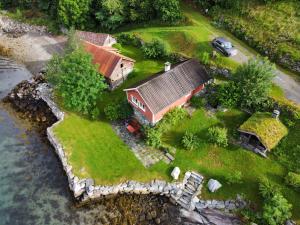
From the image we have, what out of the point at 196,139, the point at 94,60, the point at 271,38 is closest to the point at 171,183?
the point at 196,139

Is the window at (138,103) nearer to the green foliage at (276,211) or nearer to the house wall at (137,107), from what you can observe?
the house wall at (137,107)

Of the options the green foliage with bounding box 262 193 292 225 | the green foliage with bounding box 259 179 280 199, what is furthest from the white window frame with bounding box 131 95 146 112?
the green foliage with bounding box 262 193 292 225

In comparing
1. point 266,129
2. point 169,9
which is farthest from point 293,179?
point 169,9

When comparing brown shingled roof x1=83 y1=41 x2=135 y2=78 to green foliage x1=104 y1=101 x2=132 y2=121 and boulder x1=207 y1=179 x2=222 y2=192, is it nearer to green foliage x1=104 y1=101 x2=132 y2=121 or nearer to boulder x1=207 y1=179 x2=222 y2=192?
green foliage x1=104 y1=101 x2=132 y2=121

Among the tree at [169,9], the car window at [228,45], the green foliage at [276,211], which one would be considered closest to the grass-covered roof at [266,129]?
the green foliage at [276,211]

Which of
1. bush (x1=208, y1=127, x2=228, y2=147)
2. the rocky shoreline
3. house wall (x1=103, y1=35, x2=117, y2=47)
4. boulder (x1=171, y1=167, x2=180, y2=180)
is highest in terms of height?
house wall (x1=103, y1=35, x2=117, y2=47)
